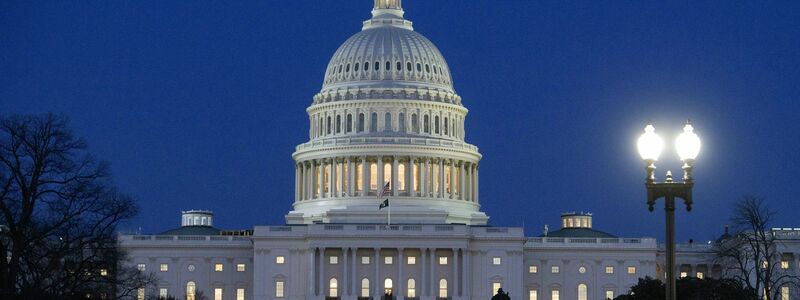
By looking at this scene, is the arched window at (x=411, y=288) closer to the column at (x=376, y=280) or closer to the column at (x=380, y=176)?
the column at (x=376, y=280)

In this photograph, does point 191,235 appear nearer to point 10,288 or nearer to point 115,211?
point 115,211

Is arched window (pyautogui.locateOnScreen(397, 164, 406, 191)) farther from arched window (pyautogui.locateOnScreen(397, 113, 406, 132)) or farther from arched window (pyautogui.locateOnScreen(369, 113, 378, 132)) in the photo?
arched window (pyautogui.locateOnScreen(369, 113, 378, 132))

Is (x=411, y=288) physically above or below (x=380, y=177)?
below

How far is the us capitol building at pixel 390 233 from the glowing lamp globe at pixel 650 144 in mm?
107341

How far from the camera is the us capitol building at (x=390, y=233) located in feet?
528

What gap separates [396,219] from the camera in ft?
556

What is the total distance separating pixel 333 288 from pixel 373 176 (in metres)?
17.1

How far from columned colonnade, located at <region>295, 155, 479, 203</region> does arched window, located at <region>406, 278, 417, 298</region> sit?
1252cm

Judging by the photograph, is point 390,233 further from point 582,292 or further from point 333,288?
point 582,292

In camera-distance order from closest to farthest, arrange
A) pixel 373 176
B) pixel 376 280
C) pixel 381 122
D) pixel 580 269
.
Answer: pixel 376 280 → pixel 580 269 → pixel 373 176 → pixel 381 122

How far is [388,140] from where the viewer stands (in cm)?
17275

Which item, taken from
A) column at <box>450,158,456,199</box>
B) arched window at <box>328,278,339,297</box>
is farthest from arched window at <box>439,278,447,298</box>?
column at <box>450,158,456,199</box>

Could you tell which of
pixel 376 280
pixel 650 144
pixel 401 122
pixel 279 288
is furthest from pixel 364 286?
pixel 650 144

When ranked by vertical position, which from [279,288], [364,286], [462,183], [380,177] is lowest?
[279,288]
